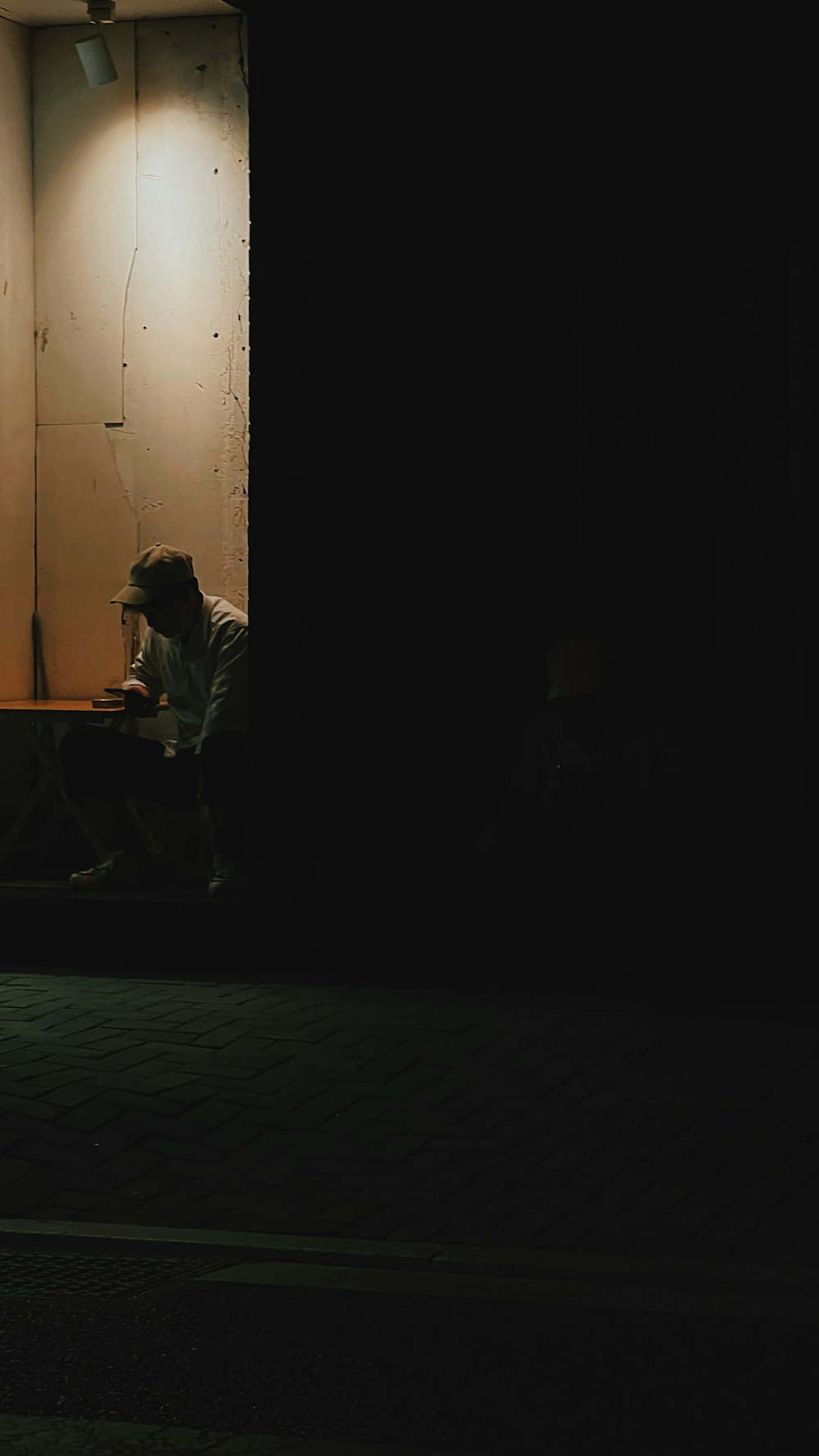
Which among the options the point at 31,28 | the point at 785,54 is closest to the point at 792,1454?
the point at 785,54

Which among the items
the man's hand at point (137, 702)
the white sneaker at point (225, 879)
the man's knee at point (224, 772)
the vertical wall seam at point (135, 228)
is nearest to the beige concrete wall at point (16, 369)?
the vertical wall seam at point (135, 228)

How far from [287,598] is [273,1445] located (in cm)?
549

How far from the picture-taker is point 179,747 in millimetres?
10352

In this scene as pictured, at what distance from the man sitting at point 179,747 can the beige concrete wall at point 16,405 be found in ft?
4.58

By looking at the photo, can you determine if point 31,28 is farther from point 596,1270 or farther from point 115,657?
point 596,1270

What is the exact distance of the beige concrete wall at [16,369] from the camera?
37.4ft

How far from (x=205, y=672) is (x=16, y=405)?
2.26m

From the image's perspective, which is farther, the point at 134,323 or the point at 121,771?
the point at 134,323

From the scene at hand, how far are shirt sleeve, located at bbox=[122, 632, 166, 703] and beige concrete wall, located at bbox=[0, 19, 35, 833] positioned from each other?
115cm

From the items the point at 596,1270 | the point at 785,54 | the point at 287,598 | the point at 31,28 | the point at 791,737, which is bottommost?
the point at 596,1270

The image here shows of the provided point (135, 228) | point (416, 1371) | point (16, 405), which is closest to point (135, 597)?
point (16, 405)

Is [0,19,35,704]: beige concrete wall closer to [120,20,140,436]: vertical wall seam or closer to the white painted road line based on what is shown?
[120,20,140,436]: vertical wall seam

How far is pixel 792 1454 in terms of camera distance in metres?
4.22

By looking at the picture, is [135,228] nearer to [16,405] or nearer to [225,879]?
[16,405]
